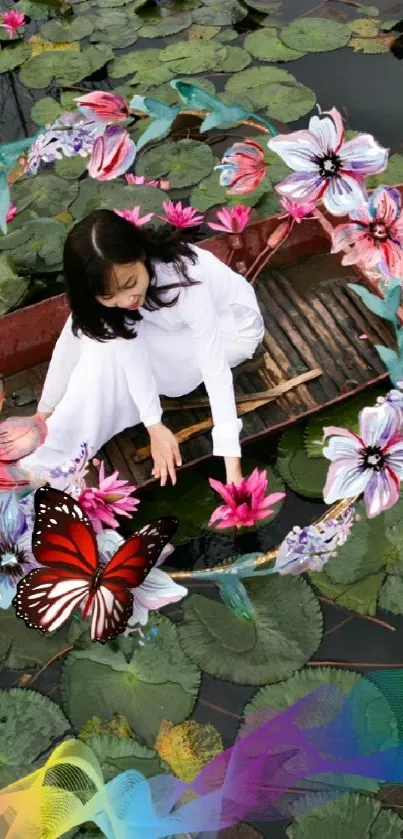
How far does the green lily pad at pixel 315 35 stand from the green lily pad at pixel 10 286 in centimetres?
162

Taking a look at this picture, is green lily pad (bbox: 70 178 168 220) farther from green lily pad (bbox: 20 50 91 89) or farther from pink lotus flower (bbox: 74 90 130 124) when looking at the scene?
pink lotus flower (bbox: 74 90 130 124)

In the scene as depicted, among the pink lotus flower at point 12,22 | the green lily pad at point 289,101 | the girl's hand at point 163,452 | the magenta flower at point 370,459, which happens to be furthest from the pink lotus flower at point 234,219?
the pink lotus flower at point 12,22

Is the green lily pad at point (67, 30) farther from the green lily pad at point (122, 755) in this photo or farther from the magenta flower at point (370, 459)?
the green lily pad at point (122, 755)

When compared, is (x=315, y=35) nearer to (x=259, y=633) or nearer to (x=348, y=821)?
(x=259, y=633)

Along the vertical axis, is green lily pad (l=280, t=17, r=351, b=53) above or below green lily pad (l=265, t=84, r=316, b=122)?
above

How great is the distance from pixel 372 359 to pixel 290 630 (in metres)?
0.81

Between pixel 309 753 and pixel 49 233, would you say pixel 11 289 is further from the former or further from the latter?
pixel 309 753

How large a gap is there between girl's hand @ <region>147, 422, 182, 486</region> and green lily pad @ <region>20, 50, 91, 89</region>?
205 cm

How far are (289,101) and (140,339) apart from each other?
1.67 metres

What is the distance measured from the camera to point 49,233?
2457 mm

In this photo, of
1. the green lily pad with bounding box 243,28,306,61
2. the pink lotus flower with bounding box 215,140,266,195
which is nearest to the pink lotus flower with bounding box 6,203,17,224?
the pink lotus flower with bounding box 215,140,266,195

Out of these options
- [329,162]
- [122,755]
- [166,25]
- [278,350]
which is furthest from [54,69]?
[122,755]

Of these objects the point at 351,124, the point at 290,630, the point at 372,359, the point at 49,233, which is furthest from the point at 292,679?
the point at 351,124

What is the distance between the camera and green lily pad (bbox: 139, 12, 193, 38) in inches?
124
